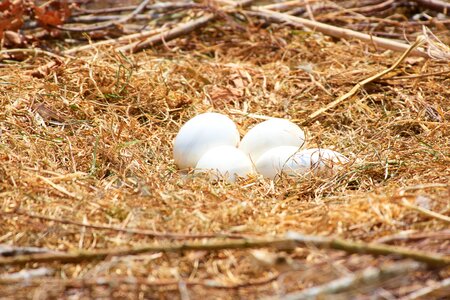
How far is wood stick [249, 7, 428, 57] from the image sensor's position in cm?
436

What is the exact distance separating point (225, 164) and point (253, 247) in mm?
994

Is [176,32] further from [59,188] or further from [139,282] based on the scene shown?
[139,282]

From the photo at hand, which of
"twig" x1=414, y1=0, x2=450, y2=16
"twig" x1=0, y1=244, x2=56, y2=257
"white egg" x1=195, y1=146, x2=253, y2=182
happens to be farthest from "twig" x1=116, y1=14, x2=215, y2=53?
"twig" x1=0, y1=244, x2=56, y2=257

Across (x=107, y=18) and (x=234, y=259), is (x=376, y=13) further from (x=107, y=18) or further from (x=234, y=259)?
(x=234, y=259)

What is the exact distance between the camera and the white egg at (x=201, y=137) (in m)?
3.23

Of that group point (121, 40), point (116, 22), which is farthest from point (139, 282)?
point (116, 22)

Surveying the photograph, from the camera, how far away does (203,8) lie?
4930mm

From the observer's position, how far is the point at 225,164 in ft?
10.2

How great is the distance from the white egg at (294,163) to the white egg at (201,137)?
0.64 feet

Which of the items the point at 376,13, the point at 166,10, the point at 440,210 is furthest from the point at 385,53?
the point at 440,210

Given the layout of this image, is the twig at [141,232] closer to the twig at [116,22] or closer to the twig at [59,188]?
the twig at [59,188]

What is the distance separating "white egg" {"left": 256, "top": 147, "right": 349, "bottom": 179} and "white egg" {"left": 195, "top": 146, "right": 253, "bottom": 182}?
8 centimetres

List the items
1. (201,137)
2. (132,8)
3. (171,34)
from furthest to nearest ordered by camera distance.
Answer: (132,8) < (171,34) < (201,137)

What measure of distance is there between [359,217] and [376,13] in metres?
3.18
